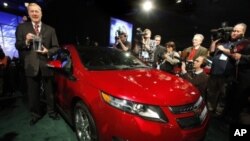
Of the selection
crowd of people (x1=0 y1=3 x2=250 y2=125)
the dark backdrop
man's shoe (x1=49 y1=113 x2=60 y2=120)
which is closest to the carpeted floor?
man's shoe (x1=49 y1=113 x2=60 y2=120)

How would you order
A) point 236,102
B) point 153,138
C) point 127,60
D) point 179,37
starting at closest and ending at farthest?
point 153,138
point 127,60
point 236,102
point 179,37

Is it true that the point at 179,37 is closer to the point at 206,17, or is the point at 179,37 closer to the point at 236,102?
the point at 206,17

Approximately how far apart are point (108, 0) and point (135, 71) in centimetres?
961

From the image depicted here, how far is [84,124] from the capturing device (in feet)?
8.39

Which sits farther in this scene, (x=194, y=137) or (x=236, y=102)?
(x=236, y=102)

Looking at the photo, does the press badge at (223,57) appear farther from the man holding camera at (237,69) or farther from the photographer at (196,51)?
the photographer at (196,51)

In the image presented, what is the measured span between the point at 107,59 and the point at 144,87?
1104mm

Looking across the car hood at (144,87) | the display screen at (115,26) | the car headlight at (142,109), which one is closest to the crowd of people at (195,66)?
the car hood at (144,87)

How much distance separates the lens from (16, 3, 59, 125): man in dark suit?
3.03 m

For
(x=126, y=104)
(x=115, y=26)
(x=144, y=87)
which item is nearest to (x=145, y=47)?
(x=144, y=87)

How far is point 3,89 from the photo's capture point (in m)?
4.92

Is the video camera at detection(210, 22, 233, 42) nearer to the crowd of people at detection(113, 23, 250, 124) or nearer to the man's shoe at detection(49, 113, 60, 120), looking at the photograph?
the crowd of people at detection(113, 23, 250, 124)

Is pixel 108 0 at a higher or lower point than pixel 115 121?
higher

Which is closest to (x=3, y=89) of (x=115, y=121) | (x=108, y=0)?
(x=115, y=121)
